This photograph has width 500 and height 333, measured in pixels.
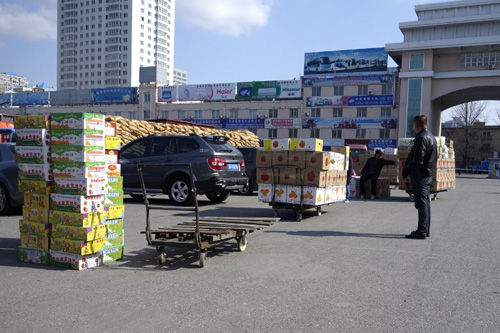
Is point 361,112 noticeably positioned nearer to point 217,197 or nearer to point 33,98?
point 217,197

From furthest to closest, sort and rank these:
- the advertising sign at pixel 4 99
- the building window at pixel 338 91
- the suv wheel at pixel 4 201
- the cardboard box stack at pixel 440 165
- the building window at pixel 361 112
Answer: the advertising sign at pixel 4 99 < the building window at pixel 338 91 < the building window at pixel 361 112 < the cardboard box stack at pixel 440 165 < the suv wheel at pixel 4 201

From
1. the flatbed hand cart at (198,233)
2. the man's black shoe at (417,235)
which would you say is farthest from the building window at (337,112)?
the flatbed hand cart at (198,233)

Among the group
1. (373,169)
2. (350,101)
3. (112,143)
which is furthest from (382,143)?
(112,143)

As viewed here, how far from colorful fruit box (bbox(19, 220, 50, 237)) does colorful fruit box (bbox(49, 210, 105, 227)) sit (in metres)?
0.12

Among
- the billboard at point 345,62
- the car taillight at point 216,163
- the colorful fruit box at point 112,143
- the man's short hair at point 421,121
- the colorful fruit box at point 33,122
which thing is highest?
the billboard at point 345,62

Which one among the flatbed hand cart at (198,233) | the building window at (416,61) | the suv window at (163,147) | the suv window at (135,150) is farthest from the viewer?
the building window at (416,61)

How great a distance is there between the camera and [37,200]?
573 centimetres

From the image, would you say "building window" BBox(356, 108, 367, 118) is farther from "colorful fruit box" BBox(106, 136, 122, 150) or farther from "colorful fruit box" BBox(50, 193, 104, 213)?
"colorful fruit box" BBox(50, 193, 104, 213)

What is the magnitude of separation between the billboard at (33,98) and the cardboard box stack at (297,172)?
8820 centimetres

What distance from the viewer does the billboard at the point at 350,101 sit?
59188 mm

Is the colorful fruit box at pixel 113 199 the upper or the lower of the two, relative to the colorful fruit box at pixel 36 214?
upper

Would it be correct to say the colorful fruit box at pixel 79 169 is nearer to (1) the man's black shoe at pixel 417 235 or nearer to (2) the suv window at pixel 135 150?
(1) the man's black shoe at pixel 417 235

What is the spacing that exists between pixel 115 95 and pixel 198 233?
77.8m

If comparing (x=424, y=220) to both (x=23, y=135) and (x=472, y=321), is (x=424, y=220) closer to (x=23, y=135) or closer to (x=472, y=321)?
(x=472, y=321)
